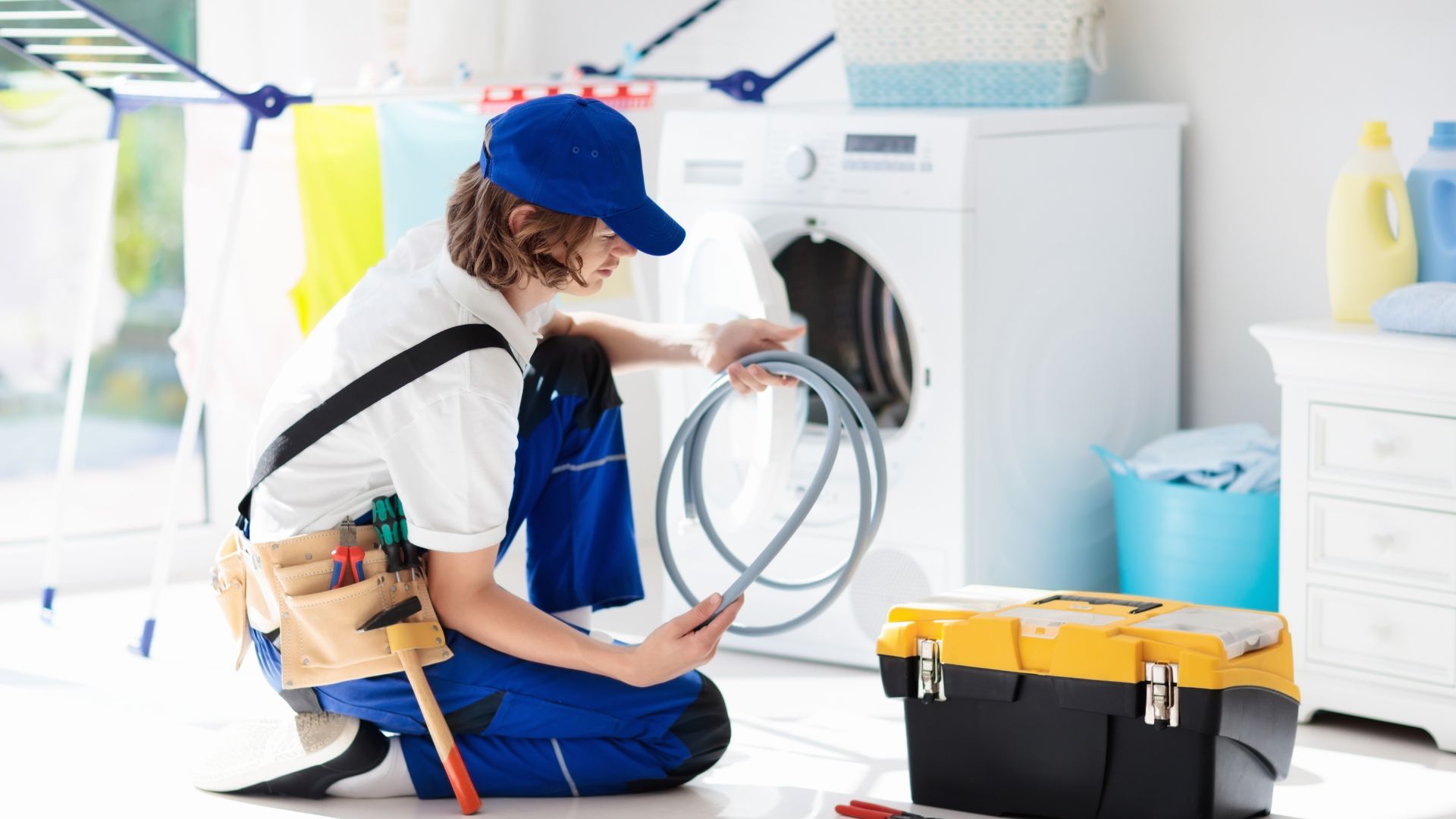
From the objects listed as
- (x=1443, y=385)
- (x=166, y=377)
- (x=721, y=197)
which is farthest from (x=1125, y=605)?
(x=166, y=377)

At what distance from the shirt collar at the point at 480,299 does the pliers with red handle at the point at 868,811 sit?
0.73 meters

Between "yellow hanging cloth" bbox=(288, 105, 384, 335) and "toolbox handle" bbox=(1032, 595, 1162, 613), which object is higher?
"yellow hanging cloth" bbox=(288, 105, 384, 335)

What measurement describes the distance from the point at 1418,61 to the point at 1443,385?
80 centimetres

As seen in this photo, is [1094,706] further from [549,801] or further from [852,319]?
[852,319]

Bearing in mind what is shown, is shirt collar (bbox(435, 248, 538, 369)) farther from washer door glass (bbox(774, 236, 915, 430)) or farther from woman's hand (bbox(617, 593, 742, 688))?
washer door glass (bbox(774, 236, 915, 430))

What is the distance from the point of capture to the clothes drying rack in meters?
2.77

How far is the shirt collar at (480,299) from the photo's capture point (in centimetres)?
205

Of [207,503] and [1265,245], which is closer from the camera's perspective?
[1265,245]

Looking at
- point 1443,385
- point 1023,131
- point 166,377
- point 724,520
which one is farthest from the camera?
point 166,377

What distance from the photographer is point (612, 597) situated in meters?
2.45

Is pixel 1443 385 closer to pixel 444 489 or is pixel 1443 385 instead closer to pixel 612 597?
pixel 612 597

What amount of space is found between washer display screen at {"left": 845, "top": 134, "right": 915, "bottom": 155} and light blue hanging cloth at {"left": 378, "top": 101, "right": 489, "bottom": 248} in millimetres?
661

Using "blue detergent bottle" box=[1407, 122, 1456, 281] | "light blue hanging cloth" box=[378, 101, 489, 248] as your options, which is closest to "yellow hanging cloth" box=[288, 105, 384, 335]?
"light blue hanging cloth" box=[378, 101, 489, 248]

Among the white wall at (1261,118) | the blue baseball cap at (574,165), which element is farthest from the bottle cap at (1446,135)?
the blue baseball cap at (574,165)
